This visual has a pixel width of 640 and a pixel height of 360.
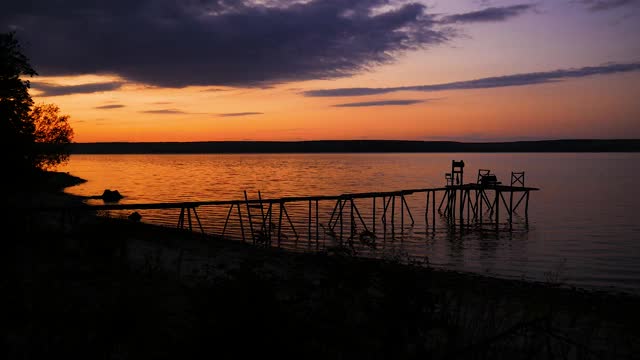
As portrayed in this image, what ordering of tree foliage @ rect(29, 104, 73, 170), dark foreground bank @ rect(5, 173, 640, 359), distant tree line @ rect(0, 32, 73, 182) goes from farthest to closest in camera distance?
tree foliage @ rect(29, 104, 73, 170)
distant tree line @ rect(0, 32, 73, 182)
dark foreground bank @ rect(5, 173, 640, 359)

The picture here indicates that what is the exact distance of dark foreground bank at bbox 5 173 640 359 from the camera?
562 cm

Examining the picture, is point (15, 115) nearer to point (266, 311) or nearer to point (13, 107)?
point (13, 107)

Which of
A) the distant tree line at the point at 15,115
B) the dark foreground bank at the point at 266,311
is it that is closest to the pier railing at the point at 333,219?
Answer: the distant tree line at the point at 15,115

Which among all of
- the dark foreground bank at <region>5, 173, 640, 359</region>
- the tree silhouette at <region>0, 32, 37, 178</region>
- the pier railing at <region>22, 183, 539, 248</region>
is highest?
the tree silhouette at <region>0, 32, 37, 178</region>

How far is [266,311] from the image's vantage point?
18.0 feet

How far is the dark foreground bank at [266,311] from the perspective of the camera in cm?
562

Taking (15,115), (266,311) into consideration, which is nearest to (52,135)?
(15,115)

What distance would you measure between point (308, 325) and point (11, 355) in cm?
460

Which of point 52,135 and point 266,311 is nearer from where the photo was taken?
point 266,311

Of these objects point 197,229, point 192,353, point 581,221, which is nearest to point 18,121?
point 197,229

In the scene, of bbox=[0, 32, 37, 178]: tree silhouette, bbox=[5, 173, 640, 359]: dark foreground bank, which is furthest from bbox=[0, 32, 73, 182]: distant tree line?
bbox=[5, 173, 640, 359]: dark foreground bank

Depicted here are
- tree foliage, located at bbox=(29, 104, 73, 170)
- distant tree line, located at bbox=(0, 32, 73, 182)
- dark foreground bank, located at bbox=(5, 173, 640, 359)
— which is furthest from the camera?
tree foliage, located at bbox=(29, 104, 73, 170)

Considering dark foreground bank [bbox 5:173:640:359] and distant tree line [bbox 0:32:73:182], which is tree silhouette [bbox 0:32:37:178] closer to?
distant tree line [bbox 0:32:73:182]

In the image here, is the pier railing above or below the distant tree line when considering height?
below
